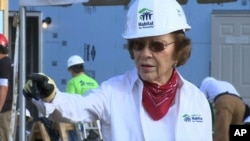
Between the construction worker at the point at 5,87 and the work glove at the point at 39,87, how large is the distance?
457cm

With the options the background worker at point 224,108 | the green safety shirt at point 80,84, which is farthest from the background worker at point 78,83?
the background worker at point 224,108

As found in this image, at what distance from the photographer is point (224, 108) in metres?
6.95

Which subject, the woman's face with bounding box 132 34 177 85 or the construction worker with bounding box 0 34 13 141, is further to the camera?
the construction worker with bounding box 0 34 13 141

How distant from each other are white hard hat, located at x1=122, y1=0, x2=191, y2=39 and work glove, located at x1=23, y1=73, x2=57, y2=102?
1.67 feet

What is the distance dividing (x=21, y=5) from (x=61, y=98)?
12.8 feet

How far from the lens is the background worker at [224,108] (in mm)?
6832

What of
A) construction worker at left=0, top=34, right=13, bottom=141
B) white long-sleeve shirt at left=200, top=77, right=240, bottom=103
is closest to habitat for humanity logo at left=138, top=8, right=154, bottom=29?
white long-sleeve shirt at left=200, top=77, right=240, bottom=103

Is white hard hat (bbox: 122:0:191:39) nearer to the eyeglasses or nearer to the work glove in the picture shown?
the eyeglasses

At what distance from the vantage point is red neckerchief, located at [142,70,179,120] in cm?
339

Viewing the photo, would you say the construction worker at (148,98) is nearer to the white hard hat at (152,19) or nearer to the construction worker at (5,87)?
the white hard hat at (152,19)

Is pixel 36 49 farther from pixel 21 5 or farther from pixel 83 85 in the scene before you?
pixel 21 5

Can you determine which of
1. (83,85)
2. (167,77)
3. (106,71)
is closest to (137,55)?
(167,77)

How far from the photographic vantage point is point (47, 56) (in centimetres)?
1353

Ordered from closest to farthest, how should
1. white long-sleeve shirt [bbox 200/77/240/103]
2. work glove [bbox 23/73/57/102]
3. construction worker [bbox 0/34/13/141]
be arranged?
work glove [bbox 23/73/57/102] → white long-sleeve shirt [bbox 200/77/240/103] → construction worker [bbox 0/34/13/141]
